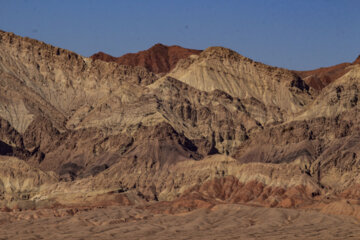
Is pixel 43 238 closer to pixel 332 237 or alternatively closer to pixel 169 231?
pixel 169 231

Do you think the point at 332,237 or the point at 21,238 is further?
the point at 21,238

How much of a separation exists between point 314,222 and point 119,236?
1543 inches

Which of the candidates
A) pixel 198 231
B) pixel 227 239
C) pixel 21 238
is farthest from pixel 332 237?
A: pixel 21 238

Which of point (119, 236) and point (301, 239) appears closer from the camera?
point (301, 239)

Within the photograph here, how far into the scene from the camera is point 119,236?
192125 mm

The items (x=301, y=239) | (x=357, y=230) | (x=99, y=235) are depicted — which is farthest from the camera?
(x=99, y=235)

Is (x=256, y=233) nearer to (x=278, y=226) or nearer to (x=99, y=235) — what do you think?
(x=278, y=226)

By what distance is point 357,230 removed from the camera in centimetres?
18388

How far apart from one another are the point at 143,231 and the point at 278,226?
89.0ft

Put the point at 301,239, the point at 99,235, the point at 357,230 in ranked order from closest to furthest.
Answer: the point at 301,239 → the point at 357,230 → the point at 99,235

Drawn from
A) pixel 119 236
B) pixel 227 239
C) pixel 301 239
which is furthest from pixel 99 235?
pixel 301 239

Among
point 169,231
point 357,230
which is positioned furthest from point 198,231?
point 357,230

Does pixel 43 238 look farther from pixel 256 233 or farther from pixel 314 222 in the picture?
pixel 314 222

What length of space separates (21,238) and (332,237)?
6103cm
